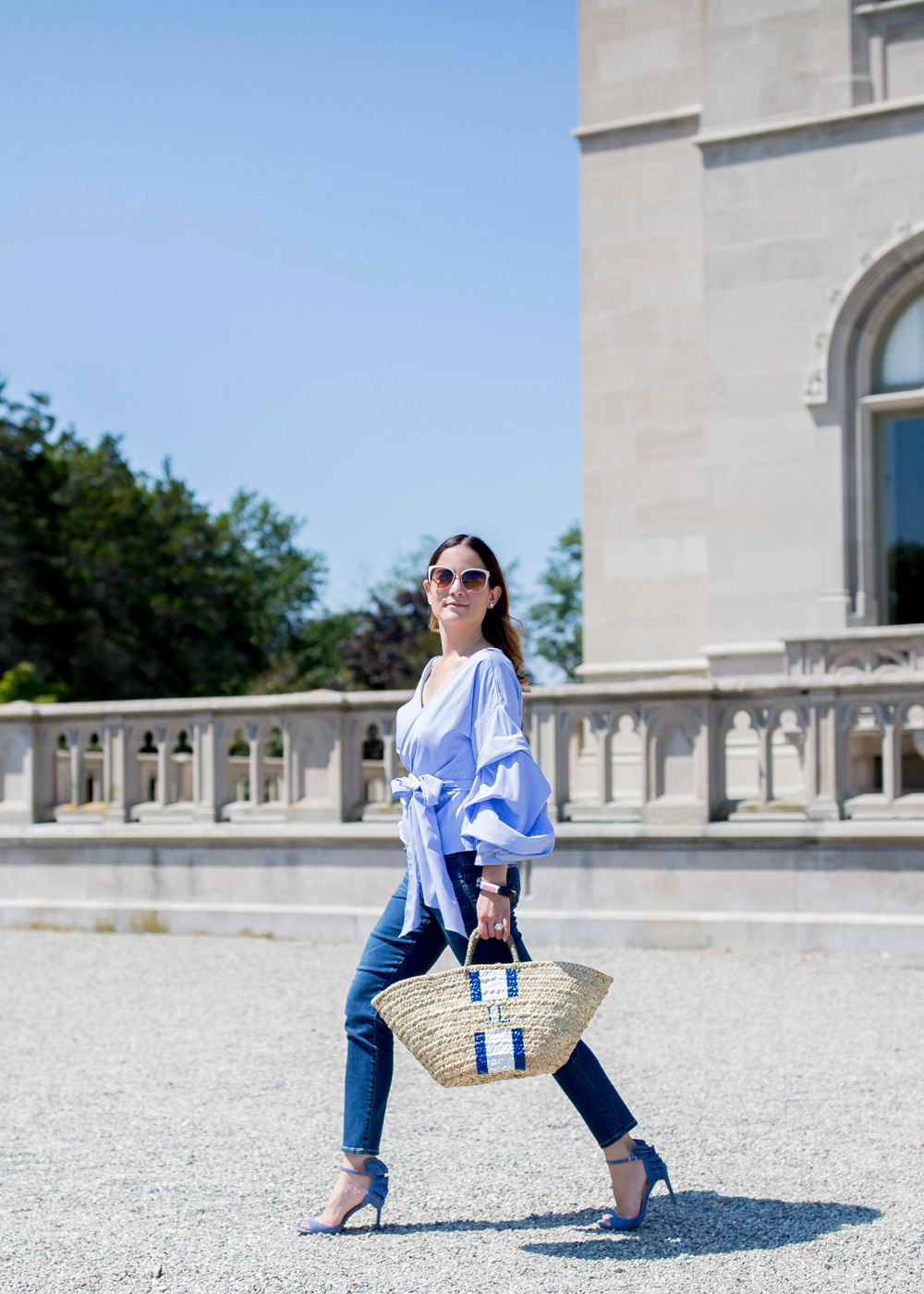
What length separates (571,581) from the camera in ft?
186

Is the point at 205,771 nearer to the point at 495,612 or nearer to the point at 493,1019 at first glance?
the point at 495,612

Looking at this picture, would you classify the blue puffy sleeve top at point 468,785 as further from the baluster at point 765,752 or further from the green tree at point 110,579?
the green tree at point 110,579

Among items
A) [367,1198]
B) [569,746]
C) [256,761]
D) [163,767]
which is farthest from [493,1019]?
[163,767]

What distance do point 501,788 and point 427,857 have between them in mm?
291

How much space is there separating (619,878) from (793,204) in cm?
749

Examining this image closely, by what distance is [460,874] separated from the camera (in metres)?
3.57

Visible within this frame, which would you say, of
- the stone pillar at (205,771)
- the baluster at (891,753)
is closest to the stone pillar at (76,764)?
the stone pillar at (205,771)

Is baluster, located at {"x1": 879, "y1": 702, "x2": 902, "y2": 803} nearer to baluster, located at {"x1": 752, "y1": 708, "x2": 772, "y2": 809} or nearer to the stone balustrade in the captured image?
the stone balustrade

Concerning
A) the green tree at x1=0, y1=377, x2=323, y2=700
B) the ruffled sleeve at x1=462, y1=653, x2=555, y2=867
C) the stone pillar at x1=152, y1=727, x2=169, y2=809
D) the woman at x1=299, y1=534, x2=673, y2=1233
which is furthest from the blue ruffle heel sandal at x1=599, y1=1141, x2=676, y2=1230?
the green tree at x1=0, y1=377, x2=323, y2=700

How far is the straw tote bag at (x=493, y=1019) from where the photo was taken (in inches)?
130

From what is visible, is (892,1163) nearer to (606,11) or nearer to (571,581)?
Answer: (606,11)

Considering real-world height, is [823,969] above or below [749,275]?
below

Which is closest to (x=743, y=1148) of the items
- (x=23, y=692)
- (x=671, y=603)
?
(x=671, y=603)

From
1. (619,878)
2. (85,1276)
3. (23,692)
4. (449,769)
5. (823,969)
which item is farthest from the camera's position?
(23,692)
